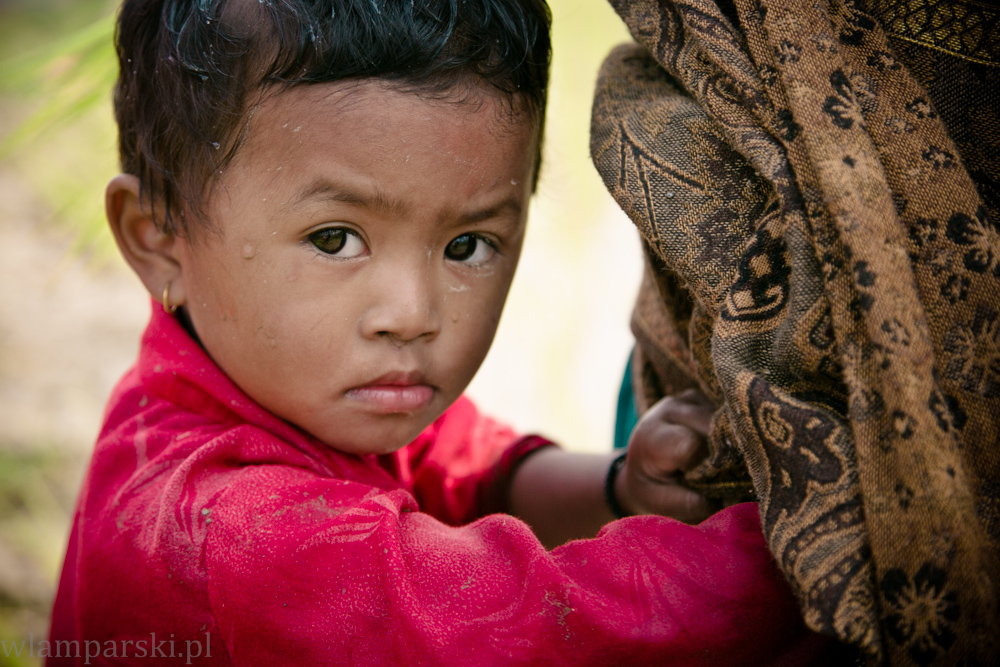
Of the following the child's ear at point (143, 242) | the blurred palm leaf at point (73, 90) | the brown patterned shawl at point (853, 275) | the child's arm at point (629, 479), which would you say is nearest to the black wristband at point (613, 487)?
the child's arm at point (629, 479)

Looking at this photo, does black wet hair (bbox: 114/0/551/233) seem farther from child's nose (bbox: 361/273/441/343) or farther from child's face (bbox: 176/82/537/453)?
child's nose (bbox: 361/273/441/343)

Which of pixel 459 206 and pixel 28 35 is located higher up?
pixel 28 35

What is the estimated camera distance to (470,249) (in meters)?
1.16

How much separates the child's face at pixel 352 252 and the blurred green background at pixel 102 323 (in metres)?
1.01

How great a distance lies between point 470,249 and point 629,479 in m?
0.46

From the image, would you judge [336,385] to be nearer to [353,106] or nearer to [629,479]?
[353,106]

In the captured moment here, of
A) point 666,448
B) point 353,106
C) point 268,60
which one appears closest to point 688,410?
point 666,448

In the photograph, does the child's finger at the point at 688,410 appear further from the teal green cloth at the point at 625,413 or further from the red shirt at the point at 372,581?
the teal green cloth at the point at 625,413

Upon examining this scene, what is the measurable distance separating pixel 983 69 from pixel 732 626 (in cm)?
66

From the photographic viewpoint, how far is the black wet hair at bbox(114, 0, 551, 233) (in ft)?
3.28

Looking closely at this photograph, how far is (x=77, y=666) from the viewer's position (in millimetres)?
1100

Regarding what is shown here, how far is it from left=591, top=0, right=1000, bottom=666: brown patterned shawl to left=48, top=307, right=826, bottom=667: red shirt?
→ 0.12 meters

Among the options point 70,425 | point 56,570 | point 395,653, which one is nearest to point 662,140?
point 395,653

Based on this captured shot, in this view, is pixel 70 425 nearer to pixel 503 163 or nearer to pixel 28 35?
pixel 503 163
